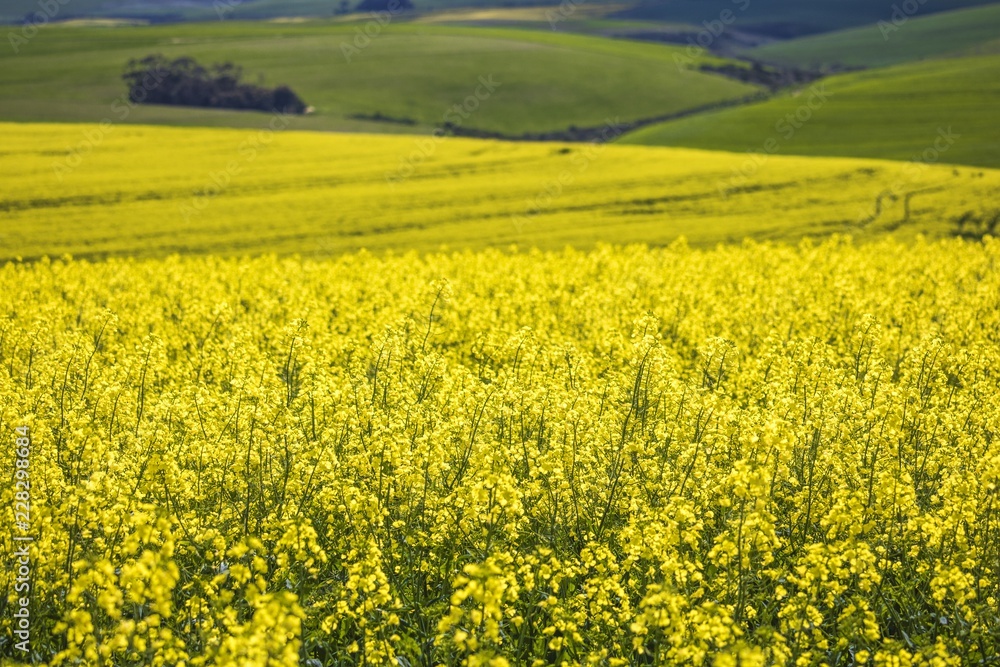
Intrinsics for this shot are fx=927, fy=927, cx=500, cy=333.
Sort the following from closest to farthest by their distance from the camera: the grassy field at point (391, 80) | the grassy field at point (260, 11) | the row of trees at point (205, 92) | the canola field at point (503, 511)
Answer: the canola field at point (503, 511) → the row of trees at point (205, 92) → the grassy field at point (391, 80) → the grassy field at point (260, 11)

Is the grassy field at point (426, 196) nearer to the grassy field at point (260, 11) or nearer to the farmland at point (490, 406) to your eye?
the farmland at point (490, 406)

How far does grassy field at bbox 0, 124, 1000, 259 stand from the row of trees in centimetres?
1948

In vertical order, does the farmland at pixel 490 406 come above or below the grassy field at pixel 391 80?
below

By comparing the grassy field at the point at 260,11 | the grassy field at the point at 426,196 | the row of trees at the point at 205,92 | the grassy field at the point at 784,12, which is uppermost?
the grassy field at the point at 260,11

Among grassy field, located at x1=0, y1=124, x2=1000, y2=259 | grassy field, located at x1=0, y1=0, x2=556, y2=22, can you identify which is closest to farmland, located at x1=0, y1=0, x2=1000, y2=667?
grassy field, located at x1=0, y1=124, x2=1000, y2=259

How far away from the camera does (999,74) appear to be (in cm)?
6412

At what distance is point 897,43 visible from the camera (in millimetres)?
121875

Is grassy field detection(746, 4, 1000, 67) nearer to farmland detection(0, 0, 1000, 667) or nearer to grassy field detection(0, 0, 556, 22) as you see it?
grassy field detection(0, 0, 556, 22)

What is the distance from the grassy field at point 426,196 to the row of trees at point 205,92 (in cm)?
1948

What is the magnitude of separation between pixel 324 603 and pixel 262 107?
5900cm

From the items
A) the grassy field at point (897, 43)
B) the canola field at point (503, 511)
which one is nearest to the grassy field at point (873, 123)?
the canola field at point (503, 511)

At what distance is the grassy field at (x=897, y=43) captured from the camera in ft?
370

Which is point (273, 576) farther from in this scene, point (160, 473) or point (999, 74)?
point (999, 74)

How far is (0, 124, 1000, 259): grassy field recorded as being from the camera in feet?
→ 97.8
